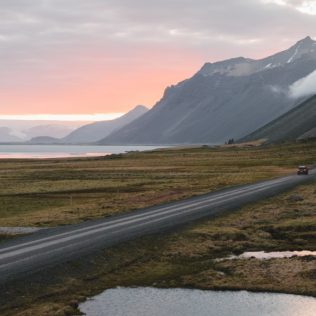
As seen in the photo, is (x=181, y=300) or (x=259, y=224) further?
(x=259, y=224)

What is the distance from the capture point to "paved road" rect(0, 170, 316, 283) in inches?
1176

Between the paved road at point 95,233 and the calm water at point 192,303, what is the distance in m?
5.44

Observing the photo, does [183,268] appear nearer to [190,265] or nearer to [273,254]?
[190,265]

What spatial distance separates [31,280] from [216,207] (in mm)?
30041

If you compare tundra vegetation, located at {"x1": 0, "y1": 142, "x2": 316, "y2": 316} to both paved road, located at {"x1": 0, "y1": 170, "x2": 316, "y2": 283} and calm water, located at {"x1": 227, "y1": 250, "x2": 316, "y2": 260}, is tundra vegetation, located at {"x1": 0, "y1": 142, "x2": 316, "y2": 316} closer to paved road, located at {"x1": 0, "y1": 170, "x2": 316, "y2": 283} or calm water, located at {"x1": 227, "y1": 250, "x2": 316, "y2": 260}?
calm water, located at {"x1": 227, "y1": 250, "x2": 316, "y2": 260}

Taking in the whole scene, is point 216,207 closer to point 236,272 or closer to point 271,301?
point 236,272

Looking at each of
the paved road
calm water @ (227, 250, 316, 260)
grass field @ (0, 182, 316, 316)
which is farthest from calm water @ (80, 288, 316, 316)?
calm water @ (227, 250, 316, 260)

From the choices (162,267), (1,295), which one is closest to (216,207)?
(162,267)

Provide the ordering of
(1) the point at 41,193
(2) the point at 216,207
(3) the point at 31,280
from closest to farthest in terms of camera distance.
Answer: (3) the point at 31,280
(2) the point at 216,207
(1) the point at 41,193

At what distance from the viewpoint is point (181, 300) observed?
24984 millimetres

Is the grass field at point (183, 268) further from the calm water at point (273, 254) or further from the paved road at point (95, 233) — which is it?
the paved road at point (95, 233)

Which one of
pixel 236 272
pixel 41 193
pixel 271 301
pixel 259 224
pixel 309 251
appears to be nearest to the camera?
pixel 271 301

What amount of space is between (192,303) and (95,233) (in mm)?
15626

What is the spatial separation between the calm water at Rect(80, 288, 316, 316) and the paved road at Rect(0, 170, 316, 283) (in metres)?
5.44
